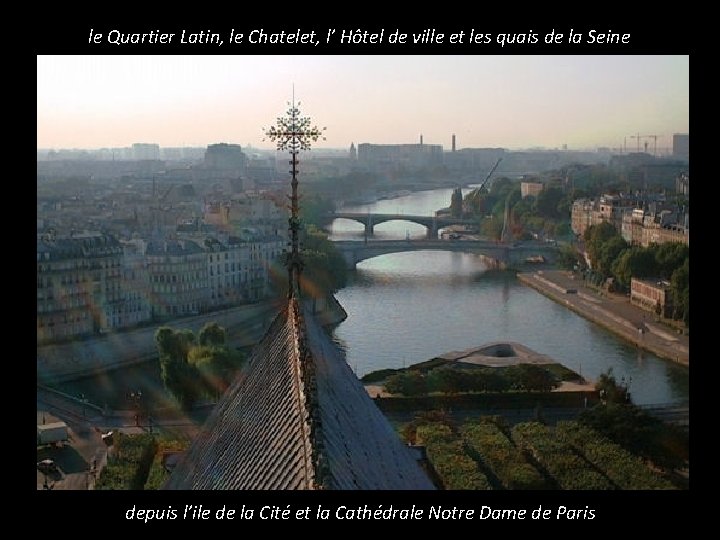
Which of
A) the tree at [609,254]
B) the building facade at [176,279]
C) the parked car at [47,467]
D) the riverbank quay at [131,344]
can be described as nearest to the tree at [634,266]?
the tree at [609,254]

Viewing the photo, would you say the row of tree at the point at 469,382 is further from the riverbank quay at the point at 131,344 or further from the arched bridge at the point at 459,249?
the arched bridge at the point at 459,249

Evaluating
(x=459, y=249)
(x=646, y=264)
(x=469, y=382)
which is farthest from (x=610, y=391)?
(x=459, y=249)

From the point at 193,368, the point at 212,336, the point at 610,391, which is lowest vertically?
the point at 610,391

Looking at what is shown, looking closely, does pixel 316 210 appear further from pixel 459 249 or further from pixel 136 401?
pixel 136 401

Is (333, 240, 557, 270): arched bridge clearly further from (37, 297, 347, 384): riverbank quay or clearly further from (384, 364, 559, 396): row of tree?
(384, 364, 559, 396): row of tree
